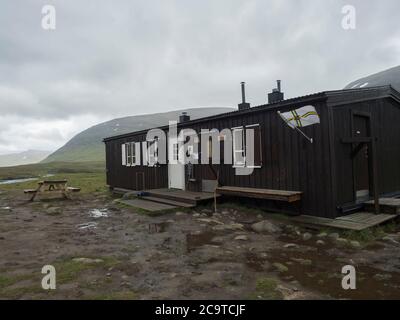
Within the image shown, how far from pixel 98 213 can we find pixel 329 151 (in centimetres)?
795

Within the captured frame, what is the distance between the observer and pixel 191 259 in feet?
15.3

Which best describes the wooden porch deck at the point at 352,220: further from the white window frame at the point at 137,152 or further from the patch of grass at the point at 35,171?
the patch of grass at the point at 35,171

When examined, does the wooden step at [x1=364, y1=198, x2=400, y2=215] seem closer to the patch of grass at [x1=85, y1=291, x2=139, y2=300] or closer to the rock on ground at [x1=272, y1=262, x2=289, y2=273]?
the rock on ground at [x1=272, y1=262, x2=289, y2=273]

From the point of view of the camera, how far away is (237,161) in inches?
368

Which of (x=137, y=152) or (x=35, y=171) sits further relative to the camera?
(x=35, y=171)

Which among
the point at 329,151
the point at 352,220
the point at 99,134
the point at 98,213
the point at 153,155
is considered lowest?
the point at 98,213

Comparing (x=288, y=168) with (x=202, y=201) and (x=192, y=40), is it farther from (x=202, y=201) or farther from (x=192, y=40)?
(x=192, y=40)

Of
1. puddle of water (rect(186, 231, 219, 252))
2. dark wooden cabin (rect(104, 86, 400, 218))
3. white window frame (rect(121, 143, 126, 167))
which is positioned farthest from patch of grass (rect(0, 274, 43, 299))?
white window frame (rect(121, 143, 126, 167))

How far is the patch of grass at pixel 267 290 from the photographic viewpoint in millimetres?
3190

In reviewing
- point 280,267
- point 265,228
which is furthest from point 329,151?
point 280,267

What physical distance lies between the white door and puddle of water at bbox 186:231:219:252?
17.8 feet

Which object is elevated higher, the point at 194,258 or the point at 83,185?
the point at 83,185

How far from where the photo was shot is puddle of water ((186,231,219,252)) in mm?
5461

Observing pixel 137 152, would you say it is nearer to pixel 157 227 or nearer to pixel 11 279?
pixel 157 227
